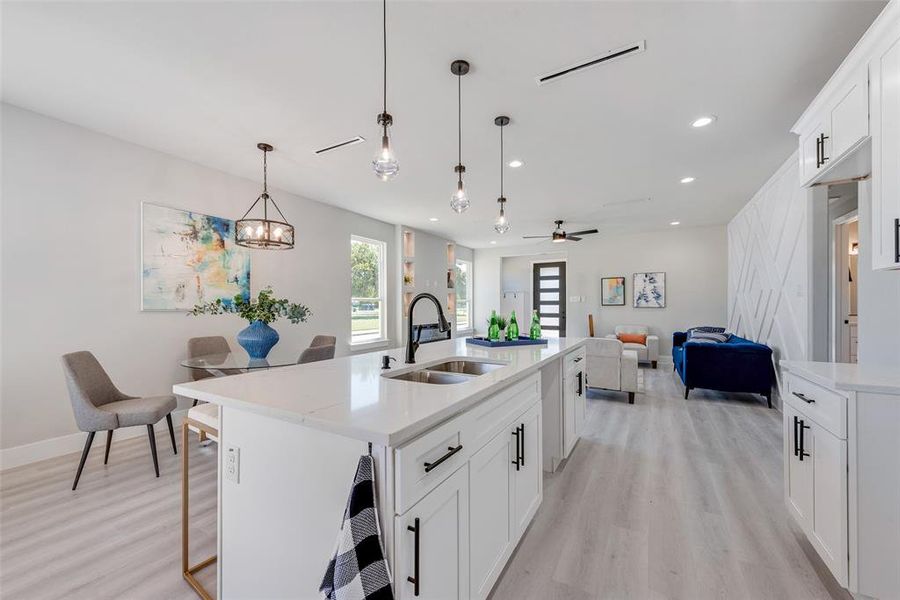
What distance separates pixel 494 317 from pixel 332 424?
2.07 m

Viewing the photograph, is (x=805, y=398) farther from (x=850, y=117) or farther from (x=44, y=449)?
(x=44, y=449)

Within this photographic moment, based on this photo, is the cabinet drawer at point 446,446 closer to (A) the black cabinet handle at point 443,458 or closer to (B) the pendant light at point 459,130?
(A) the black cabinet handle at point 443,458

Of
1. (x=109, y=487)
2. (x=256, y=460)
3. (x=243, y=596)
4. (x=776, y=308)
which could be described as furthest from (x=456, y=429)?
(x=776, y=308)

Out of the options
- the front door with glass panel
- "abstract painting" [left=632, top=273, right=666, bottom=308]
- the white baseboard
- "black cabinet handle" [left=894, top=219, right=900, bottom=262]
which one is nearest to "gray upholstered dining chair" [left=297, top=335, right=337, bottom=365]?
the white baseboard

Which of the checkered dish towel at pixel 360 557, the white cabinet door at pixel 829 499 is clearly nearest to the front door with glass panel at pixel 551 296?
the white cabinet door at pixel 829 499

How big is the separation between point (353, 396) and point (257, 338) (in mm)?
2010

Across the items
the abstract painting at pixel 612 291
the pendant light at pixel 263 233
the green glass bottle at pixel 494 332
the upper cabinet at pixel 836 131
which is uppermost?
the upper cabinet at pixel 836 131

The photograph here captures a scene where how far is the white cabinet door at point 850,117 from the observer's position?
164 cm

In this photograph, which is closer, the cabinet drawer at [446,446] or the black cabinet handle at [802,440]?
the cabinet drawer at [446,446]

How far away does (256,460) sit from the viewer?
1227 millimetres

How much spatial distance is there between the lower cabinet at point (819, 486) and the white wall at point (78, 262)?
4436 millimetres

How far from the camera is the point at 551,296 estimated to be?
9336 mm

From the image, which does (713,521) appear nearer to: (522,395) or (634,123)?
(522,395)

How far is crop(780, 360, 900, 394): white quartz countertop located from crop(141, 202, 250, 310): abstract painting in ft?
15.2
